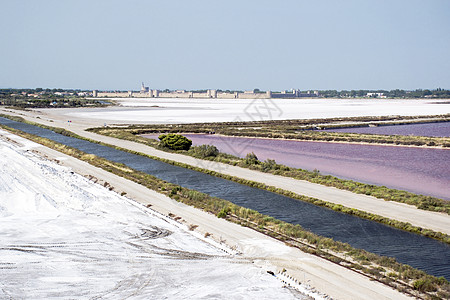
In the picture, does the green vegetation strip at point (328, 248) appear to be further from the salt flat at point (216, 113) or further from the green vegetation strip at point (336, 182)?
the salt flat at point (216, 113)

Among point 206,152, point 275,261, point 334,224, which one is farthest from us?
point 206,152

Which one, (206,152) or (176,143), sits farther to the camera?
(176,143)

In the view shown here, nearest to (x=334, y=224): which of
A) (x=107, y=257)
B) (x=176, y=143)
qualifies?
(x=107, y=257)

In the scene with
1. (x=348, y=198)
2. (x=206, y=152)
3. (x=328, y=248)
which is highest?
(x=206, y=152)

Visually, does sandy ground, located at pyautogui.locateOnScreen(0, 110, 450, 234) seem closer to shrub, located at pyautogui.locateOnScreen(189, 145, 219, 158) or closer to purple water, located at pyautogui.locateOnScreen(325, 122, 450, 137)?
shrub, located at pyautogui.locateOnScreen(189, 145, 219, 158)

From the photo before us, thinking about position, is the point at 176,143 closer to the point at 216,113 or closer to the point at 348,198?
the point at 348,198

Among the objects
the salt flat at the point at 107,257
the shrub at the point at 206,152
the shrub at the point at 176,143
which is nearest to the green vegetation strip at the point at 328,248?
the salt flat at the point at 107,257

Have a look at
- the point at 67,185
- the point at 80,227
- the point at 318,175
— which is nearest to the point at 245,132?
the point at 318,175

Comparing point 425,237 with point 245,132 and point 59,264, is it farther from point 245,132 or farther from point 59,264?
point 245,132
